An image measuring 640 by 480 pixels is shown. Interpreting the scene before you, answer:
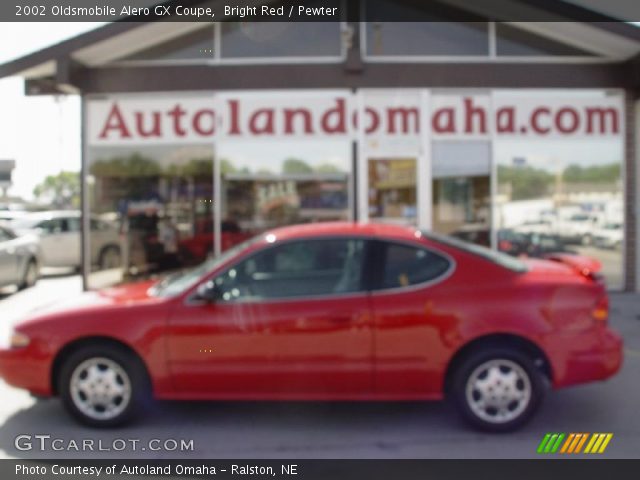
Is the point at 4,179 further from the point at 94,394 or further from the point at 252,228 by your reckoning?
the point at 94,394

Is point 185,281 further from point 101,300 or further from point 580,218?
point 580,218

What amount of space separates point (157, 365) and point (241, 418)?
0.83 metres

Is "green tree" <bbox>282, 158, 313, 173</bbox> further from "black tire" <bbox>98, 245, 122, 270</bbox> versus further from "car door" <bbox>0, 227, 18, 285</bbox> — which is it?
"car door" <bbox>0, 227, 18, 285</bbox>

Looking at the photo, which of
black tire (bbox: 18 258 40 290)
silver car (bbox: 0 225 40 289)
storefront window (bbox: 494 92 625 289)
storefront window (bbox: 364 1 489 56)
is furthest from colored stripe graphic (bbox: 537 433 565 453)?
black tire (bbox: 18 258 40 290)

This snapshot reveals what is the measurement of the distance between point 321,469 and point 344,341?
2.91 feet

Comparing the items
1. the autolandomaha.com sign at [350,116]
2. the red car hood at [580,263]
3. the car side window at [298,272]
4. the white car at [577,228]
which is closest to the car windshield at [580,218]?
the white car at [577,228]

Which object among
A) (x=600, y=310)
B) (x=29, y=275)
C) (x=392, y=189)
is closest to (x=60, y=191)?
(x=29, y=275)

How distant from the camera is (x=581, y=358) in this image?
486cm

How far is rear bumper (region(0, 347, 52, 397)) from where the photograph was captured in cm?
496

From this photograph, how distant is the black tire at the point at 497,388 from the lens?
4.83 m

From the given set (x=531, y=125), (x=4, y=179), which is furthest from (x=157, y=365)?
(x=531, y=125)

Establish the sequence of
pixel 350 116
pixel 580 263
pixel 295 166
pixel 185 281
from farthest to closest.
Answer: pixel 295 166
pixel 350 116
pixel 580 263
pixel 185 281

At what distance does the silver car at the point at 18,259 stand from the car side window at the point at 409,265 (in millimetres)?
8905

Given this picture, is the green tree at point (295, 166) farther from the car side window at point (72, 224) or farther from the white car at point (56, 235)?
the car side window at point (72, 224)
